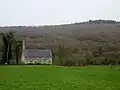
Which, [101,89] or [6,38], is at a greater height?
[6,38]

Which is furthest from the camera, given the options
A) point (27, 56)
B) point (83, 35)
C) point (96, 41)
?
point (83, 35)

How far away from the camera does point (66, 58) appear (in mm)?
80062

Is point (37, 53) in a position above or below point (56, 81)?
above

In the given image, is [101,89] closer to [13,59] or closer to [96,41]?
[13,59]

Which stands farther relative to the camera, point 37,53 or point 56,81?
point 37,53

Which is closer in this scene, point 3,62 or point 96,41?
point 3,62

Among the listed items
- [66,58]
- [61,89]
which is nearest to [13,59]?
[66,58]

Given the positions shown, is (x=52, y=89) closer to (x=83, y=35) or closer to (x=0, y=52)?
(x=0, y=52)

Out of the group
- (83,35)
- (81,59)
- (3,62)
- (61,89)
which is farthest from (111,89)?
(83,35)

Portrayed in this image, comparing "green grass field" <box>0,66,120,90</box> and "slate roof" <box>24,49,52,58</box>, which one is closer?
"green grass field" <box>0,66,120,90</box>

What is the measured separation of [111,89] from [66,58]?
58.4 meters

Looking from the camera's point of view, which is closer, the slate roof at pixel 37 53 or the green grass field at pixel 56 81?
the green grass field at pixel 56 81

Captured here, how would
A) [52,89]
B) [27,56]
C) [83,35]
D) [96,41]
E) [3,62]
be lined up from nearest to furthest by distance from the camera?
[52,89], [3,62], [27,56], [96,41], [83,35]

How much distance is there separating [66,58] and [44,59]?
1726cm
